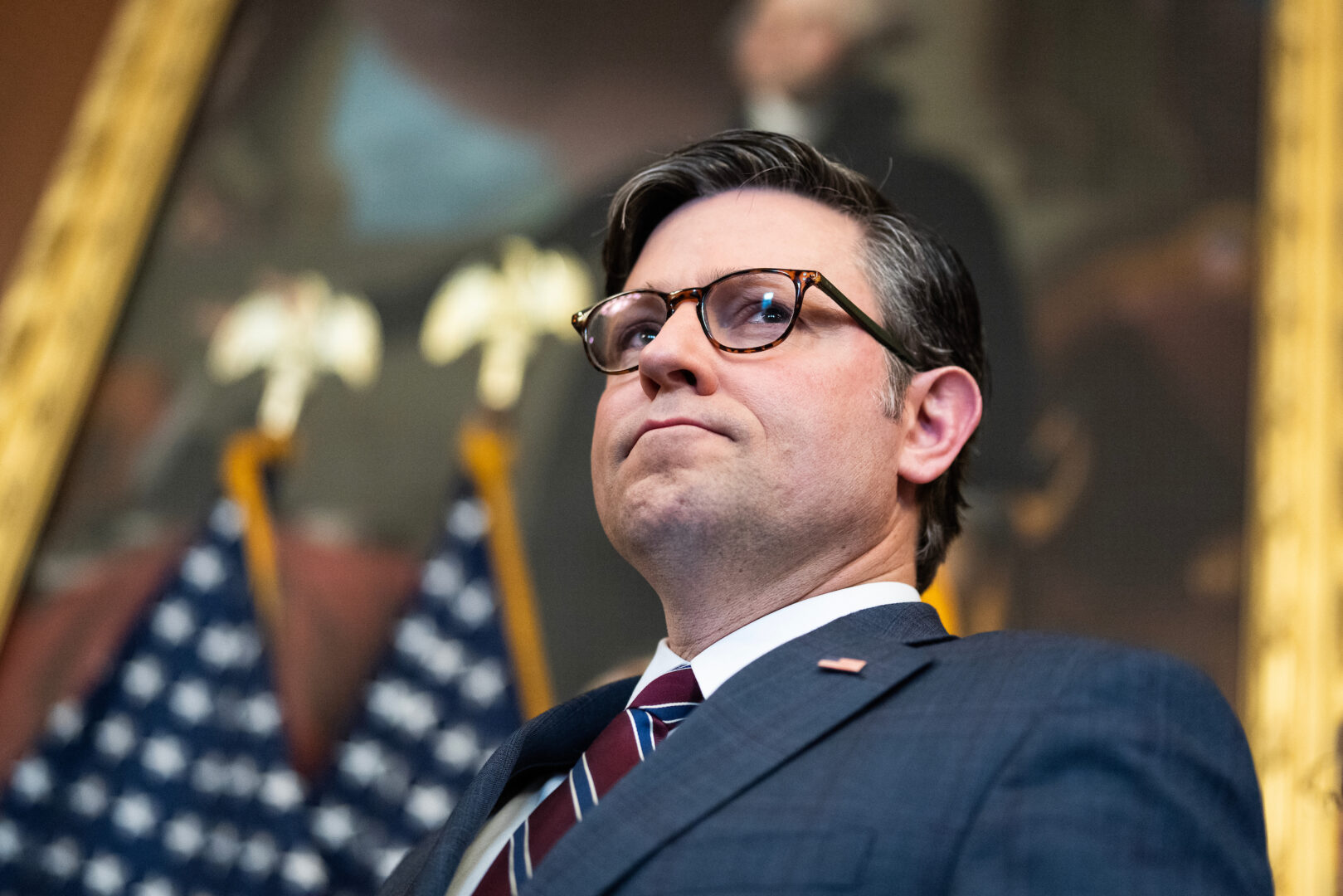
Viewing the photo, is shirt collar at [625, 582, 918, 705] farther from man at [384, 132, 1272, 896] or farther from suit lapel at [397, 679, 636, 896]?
suit lapel at [397, 679, 636, 896]

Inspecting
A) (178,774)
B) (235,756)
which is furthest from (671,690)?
(178,774)

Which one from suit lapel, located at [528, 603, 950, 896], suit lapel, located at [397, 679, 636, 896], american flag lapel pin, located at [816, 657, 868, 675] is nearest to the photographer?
suit lapel, located at [528, 603, 950, 896]

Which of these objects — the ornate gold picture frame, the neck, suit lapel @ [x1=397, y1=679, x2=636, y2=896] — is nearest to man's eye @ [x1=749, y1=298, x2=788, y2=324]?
the neck

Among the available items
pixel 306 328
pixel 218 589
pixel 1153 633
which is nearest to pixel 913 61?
pixel 1153 633

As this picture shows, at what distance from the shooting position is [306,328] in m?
4.50

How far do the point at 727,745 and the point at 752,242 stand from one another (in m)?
0.82

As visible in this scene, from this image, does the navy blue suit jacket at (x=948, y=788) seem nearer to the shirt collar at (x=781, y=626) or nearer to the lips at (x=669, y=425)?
the shirt collar at (x=781, y=626)

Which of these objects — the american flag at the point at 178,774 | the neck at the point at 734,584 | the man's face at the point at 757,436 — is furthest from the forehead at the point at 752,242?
the american flag at the point at 178,774

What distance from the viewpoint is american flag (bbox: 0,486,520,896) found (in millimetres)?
3658

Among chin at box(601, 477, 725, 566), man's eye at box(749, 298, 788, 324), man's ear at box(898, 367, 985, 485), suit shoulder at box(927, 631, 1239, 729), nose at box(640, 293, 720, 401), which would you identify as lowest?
suit shoulder at box(927, 631, 1239, 729)

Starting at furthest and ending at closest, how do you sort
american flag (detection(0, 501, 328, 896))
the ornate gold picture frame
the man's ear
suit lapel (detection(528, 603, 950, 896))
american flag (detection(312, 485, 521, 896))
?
the ornate gold picture frame
american flag (detection(0, 501, 328, 896))
american flag (detection(312, 485, 521, 896))
the man's ear
suit lapel (detection(528, 603, 950, 896))

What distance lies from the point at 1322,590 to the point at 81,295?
4.62 m

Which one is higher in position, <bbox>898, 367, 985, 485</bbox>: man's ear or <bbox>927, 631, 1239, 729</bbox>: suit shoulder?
<bbox>898, 367, 985, 485</bbox>: man's ear

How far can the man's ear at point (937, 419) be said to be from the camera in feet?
5.73
